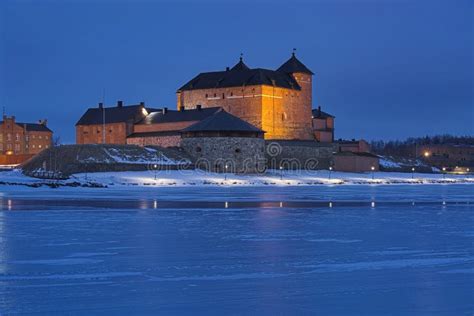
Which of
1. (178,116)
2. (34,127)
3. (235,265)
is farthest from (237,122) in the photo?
(235,265)

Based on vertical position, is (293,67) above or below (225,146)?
above

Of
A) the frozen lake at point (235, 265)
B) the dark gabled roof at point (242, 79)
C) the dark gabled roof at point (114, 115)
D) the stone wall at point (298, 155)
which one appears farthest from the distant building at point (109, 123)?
the frozen lake at point (235, 265)

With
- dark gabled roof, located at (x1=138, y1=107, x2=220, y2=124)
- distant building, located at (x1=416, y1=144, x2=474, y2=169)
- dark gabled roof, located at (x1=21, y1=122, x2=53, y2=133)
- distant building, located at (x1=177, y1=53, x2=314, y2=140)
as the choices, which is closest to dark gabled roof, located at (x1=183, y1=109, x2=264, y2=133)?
dark gabled roof, located at (x1=138, y1=107, x2=220, y2=124)

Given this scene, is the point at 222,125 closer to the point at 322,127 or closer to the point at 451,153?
the point at 322,127

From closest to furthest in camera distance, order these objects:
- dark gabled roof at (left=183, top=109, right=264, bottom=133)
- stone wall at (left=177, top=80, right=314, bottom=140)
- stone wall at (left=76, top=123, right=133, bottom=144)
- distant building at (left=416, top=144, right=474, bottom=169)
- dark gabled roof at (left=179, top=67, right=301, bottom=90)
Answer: dark gabled roof at (left=183, top=109, right=264, bottom=133)
stone wall at (left=177, top=80, right=314, bottom=140)
dark gabled roof at (left=179, top=67, right=301, bottom=90)
stone wall at (left=76, top=123, right=133, bottom=144)
distant building at (left=416, top=144, right=474, bottom=169)

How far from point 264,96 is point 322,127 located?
1205cm

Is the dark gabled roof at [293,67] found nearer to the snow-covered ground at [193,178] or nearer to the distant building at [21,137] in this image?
the snow-covered ground at [193,178]

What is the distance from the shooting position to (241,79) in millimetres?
75062

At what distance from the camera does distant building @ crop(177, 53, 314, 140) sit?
72.9 metres

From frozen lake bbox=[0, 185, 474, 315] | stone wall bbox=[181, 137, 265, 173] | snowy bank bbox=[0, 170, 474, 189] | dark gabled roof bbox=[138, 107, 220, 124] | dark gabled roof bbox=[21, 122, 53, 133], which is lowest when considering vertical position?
frozen lake bbox=[0, 185, 474, 315]

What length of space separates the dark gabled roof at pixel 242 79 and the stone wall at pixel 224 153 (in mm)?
14080

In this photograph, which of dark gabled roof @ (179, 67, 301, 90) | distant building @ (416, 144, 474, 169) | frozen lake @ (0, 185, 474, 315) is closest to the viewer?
frozen lake @ (0, 185, 474, 315)

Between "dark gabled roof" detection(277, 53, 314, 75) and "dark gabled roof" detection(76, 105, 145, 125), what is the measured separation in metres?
16.0

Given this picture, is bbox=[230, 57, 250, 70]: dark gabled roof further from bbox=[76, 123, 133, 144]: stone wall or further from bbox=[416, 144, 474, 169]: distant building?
bbox=[416, 144, 474, 169]: distant building
